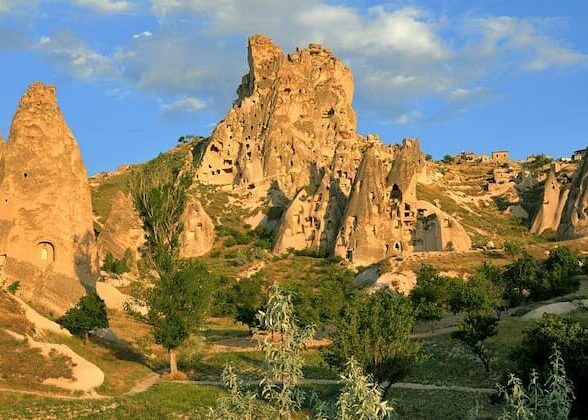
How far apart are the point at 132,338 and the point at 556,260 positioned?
31.4m

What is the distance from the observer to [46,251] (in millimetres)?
38469

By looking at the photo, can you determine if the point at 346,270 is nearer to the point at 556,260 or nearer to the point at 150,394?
the point at 556,260

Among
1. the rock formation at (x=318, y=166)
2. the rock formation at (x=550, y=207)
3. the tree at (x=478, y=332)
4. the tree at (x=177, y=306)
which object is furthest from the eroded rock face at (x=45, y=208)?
the rock formation at (x=550, y=207)

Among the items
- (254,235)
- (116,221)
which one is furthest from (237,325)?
(254,235)

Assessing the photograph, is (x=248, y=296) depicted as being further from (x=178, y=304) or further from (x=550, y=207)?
(x=550, y=207)

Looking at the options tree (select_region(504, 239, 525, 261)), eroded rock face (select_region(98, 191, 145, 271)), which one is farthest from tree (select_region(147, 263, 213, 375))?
tree (select_region(504, 239, 525, 261))

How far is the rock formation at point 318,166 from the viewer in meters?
68.1

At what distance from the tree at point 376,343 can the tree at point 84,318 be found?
44.1 ft

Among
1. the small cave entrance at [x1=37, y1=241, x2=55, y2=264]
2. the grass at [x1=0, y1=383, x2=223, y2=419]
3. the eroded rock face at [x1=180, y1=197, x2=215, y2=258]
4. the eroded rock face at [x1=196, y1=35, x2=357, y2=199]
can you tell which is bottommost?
the grass at [x1=0, y1=383, x2=223, y2=419]

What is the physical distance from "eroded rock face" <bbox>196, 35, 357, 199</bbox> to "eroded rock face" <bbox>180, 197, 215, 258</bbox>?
478 inches

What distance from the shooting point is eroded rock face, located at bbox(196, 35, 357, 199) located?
286 feet

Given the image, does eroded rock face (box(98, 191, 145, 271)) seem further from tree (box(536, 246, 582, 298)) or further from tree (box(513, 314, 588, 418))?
tree (box(513, 314, 588, 418))

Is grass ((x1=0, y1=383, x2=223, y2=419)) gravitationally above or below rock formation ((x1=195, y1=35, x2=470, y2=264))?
below

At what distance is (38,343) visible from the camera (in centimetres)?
2864
